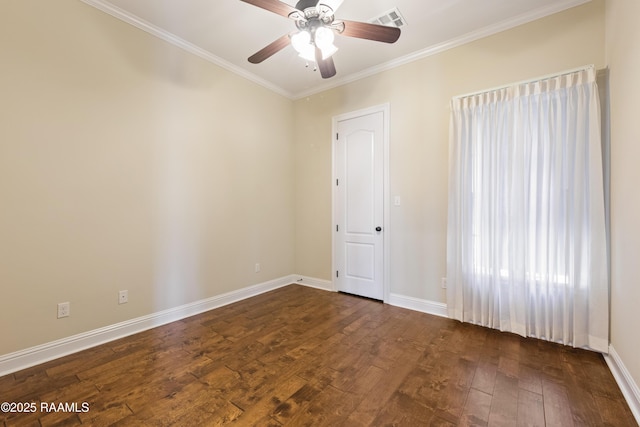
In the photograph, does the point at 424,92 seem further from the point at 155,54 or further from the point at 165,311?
the point at 165,311

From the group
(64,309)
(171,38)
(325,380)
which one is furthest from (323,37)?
(64,309)

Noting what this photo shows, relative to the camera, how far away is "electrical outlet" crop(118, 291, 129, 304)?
2506mm

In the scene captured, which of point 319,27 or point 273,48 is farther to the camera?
point 273,48

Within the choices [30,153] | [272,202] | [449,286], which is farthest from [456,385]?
[30,153]

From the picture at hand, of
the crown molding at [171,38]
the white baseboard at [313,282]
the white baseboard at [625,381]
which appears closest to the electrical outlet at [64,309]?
the crown molding at [171,38]

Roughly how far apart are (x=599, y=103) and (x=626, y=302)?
5.03 feet

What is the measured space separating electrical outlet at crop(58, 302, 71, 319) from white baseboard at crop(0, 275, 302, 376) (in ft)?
0.65

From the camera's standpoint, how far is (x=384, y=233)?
11.2ft

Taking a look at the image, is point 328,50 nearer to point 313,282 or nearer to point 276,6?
point 276,6

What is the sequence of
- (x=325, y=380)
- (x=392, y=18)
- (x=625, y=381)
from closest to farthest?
(x=625, y=381), (x=325, y=380), (x=392, y=18)

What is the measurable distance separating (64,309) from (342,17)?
11.7 ft

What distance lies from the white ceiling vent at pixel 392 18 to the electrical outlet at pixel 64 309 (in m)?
3.72

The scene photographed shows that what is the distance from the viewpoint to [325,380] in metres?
1.87

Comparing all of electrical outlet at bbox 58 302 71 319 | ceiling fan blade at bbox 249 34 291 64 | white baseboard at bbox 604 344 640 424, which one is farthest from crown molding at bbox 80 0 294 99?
white baseboard at bbox 604 344 640 424
